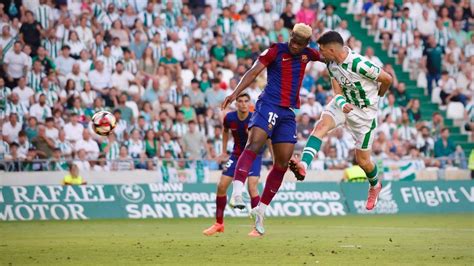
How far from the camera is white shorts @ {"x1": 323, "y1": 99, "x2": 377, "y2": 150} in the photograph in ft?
55.3

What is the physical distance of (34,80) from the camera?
92.8 feet

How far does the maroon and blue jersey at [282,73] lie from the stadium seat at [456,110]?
755 inches

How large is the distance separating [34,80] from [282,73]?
44.7 ft

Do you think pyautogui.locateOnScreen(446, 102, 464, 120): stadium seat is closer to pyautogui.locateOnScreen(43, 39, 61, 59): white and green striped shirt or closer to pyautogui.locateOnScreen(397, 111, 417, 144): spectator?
pyautogui.locateOnScreen(397, 111, 417, 144): spectator

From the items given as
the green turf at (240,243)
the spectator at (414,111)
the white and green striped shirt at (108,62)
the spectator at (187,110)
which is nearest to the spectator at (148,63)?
the white and green striped shirt at (108,62)

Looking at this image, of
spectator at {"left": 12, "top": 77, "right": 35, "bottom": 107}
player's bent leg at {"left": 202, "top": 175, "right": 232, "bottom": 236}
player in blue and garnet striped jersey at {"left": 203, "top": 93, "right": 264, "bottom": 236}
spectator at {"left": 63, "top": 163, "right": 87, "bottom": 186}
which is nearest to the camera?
player's bent leg at {"left": 202, "top": 175, "right": 232, "bottom": 236}

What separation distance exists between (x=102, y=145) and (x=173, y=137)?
6.89ft

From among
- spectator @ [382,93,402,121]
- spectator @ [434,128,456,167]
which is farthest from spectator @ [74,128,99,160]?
spectator @ [434,128,456,167]

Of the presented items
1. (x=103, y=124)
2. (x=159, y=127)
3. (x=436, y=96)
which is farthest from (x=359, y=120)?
(x=436, y=96)

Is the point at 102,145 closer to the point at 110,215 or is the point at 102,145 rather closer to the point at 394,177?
the point at 110,215

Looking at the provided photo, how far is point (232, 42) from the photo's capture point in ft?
106

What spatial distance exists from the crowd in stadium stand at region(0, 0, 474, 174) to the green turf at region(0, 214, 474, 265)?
4079 millimetres

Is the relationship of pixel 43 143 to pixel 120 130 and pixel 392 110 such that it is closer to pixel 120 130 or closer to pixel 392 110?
pixel 120 130

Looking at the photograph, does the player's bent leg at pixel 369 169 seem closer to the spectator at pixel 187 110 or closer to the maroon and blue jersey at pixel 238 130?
the maroon and blue jersey at pixel 238 130
